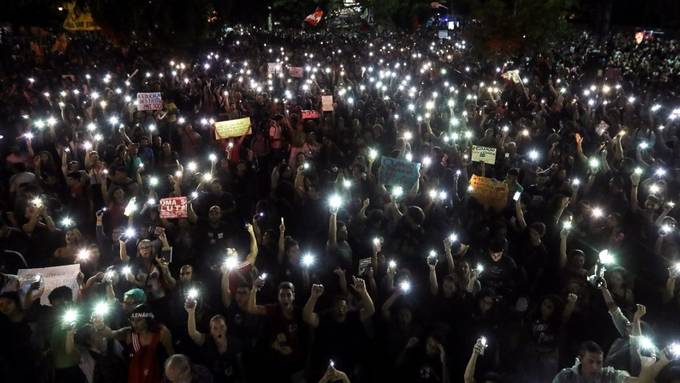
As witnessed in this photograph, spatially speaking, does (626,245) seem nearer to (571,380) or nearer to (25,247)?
(571,380)

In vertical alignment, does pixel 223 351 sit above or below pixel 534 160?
above

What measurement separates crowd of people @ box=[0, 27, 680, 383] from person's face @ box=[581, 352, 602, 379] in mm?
16

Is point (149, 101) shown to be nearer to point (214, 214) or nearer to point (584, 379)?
point (214, 214)

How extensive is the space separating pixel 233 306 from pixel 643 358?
3667 millimetres

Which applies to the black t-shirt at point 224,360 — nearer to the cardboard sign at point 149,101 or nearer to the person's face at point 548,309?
the person's face at point 548,309

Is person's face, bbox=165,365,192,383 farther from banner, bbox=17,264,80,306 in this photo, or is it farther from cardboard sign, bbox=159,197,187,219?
cardboard sign, bbox=159,197,187,219

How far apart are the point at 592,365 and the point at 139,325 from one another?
150 inches

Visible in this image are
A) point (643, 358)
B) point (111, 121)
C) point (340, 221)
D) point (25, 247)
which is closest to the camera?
point (643, 358)

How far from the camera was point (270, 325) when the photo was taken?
16.5 ft

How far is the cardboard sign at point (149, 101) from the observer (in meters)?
12.0

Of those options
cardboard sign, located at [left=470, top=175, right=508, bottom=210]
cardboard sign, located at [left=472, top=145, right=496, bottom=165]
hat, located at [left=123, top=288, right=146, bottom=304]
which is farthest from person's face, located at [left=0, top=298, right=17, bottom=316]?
cardboard sign, located at [left=472, top=145, right=496, bottom=165]

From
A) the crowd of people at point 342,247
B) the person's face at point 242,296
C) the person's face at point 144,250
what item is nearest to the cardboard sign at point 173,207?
the crowd of people at point 342,247

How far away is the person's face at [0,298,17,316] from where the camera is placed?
457cm

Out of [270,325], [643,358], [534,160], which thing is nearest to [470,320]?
[643,358]
